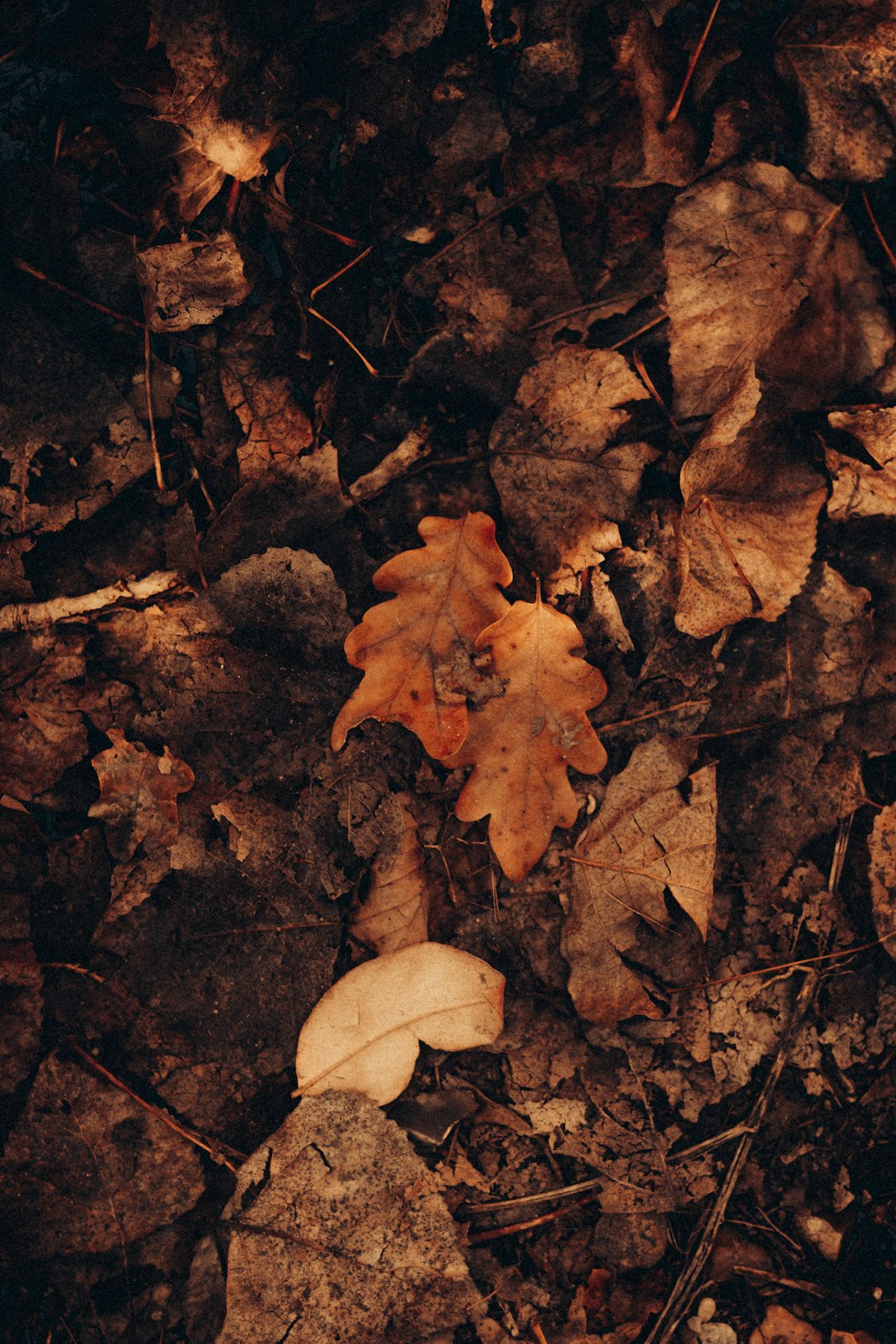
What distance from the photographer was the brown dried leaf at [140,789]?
246 centimetres

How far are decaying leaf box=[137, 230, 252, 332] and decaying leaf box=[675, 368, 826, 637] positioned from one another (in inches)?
58.7

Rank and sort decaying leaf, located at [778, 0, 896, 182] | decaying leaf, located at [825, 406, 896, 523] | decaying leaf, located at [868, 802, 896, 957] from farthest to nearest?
decaying leaf, located at [868, 802, 896, 957] < decaying leaf, located at [825, 406, 896, 523] < decaying leaf, located at [778, 0, 896, 182]

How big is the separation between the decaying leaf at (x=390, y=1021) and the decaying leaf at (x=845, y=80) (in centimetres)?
264

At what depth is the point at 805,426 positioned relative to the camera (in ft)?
7.89

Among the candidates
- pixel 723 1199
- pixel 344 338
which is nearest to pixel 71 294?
pixel 344 338

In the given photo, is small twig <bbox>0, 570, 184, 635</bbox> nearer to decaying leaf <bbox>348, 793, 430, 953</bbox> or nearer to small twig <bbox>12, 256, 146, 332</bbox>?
small twig <bbox>12, 256, 146, 332</bbox>

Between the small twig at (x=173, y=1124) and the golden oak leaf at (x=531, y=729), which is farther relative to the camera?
the small twig at (x=173, y=1124)

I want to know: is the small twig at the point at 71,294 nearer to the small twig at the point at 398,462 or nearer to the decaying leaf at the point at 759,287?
the small twig at the point at 398,462

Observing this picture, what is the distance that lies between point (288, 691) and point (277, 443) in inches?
30.2

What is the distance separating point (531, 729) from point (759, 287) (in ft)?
4.73

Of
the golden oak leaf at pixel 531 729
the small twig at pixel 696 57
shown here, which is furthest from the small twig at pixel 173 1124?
the small twig at pixel 696 57

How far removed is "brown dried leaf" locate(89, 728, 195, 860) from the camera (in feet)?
8.08

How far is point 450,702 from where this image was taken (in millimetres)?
2344

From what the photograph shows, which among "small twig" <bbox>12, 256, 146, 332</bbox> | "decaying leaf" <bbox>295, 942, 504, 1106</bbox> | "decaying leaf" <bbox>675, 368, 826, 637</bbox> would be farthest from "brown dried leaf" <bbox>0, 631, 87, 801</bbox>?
"decaying leaf" <bbox>675, 368, 826, 637</bbox>
